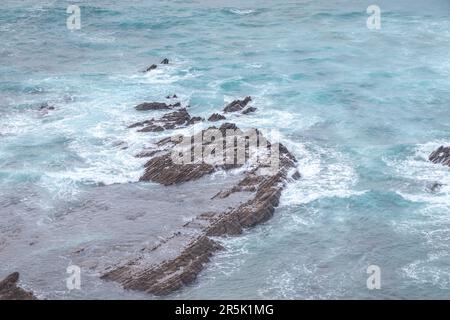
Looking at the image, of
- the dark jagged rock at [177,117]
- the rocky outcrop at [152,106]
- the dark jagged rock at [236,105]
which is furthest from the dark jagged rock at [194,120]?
the rocky outcrop at [152,106]

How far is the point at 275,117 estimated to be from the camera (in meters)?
46.7

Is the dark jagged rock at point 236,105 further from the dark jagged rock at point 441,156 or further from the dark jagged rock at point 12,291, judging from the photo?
the dark jagged rock at point 12,291

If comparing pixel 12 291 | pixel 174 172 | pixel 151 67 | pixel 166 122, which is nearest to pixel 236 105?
pixel 166 122

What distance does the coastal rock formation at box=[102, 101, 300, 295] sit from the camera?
29.5m

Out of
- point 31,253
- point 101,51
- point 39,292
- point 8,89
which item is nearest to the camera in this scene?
point 39,292

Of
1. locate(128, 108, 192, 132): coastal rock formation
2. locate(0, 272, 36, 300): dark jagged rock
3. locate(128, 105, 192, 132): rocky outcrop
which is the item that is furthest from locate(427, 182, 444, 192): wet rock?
locate(0, 272, 36, 300): dark jagged rock

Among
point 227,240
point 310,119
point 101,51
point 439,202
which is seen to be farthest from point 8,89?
point 439,202

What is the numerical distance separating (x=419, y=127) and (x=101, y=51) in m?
30.2

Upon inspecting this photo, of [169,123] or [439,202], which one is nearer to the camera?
[439,202]

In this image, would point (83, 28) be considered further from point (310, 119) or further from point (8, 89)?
point (310, 119)

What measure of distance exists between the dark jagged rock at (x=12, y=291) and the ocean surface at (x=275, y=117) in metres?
0.93

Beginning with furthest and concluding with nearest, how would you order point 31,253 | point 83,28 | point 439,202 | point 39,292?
point 83,28
point 439,202
point 31,253
point 39,292

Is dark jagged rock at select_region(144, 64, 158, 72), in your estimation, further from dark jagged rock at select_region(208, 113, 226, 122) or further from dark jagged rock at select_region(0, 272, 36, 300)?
dark jagged rock at select_region(0, 272, 36, 300)

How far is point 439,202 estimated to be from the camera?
117ft
